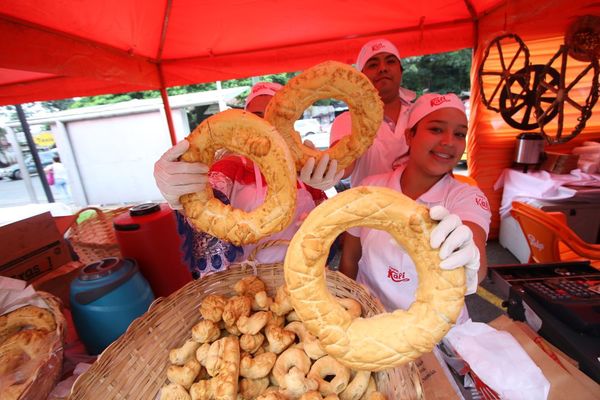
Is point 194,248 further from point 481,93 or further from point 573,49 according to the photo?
point 573,49

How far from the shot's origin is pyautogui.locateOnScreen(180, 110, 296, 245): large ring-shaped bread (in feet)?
3.27

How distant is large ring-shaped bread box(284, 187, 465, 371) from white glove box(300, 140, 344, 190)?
0.50 m

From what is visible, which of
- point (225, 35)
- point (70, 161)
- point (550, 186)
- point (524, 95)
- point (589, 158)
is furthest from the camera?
point (70, 161)

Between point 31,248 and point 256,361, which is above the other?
point 31,248

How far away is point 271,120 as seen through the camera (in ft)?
4.09

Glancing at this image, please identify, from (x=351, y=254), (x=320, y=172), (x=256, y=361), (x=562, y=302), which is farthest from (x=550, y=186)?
(x=256, y=361)

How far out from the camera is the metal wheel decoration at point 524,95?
11.2 feet

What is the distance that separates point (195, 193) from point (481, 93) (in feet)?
14.1

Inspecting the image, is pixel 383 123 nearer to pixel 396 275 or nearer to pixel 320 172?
pixel 320 172

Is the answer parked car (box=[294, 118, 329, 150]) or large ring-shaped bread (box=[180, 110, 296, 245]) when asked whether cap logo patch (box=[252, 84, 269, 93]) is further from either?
parked car (box=[294, 118, 329, 150])

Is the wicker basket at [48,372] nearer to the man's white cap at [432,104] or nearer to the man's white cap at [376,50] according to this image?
the man's white cap at [432,104]

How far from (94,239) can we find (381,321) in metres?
2.23

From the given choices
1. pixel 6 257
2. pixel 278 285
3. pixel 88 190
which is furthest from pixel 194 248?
pixel 88 190

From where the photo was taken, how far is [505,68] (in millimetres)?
3785
